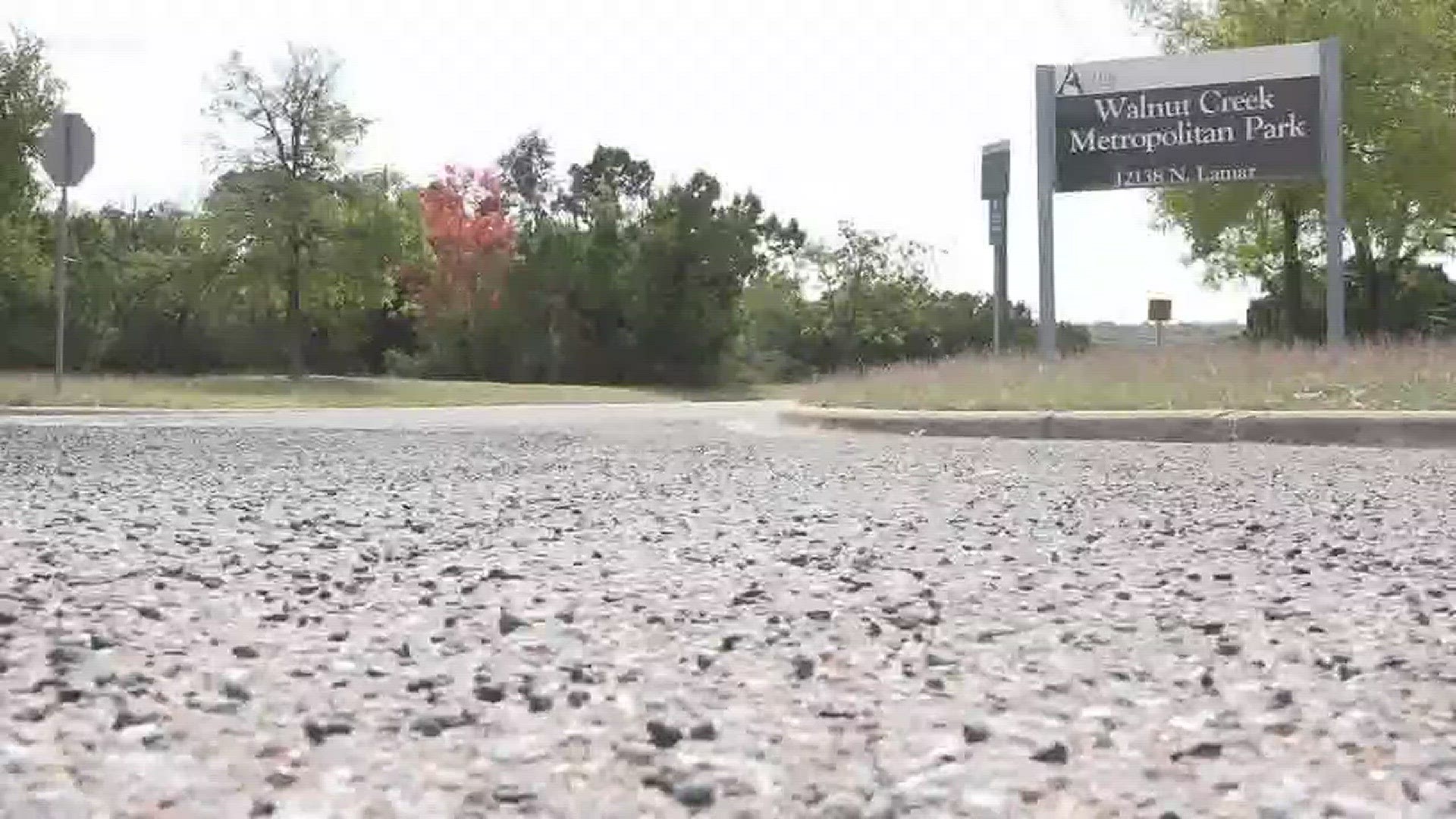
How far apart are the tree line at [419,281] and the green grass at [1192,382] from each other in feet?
72.0

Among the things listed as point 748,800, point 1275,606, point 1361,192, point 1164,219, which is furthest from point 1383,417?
point 1164,219

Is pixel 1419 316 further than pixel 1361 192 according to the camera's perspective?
Yes

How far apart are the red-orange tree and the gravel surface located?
Result: 4249 centimetres

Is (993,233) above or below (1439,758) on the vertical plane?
above

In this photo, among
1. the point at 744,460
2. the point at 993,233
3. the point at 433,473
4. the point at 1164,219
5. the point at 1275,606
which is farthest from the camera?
the point at 1164,219

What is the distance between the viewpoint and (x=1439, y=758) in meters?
2.11

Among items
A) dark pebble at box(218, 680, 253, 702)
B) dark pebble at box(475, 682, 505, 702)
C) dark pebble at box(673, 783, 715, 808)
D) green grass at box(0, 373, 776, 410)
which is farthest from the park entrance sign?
dark pebble at box(673, 783, 715, 808)

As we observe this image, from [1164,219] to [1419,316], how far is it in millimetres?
7112

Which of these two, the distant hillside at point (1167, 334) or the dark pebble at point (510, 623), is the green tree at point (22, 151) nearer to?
the distant hillside at point (1167, 334)

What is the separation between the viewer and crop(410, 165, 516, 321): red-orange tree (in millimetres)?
48188

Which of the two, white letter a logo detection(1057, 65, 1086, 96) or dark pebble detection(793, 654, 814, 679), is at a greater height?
white letter a logo detection(1057, 65, 1086, 96)

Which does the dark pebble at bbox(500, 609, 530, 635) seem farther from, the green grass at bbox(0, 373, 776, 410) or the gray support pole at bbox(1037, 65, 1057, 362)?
the green grass at bbox(0, 373, 776, 410)

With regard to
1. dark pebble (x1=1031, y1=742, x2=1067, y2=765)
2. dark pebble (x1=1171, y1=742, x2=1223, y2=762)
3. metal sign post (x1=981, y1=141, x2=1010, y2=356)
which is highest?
metal sign post (x1=981, y1=141, x2=1010, y2=356)

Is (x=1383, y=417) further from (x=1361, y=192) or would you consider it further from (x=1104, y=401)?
(x=1361, y=192)
